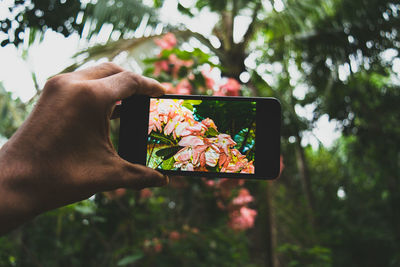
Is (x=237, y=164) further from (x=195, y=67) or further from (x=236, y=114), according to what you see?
(x=195, y=67)

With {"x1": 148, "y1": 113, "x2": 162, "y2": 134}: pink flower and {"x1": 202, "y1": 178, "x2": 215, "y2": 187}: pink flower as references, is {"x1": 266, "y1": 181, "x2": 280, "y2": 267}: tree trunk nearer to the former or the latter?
{"x1": 202, "y1": 178, "x2": 215, "y2": 187}: pink flower

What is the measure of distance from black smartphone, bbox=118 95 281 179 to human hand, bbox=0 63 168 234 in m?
0.12

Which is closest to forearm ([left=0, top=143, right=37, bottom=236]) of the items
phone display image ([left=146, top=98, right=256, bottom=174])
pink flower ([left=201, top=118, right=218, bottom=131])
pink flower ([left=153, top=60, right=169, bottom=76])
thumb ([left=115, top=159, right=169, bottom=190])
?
thumb ([left=115, top=159, right=169, bottom=190])

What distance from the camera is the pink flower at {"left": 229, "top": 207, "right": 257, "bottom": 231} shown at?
1710mm

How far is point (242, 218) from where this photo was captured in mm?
1717

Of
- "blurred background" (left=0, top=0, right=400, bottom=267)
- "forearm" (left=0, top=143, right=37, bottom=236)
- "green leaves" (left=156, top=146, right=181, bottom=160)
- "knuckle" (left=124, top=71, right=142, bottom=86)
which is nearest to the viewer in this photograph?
"forearm" (left=0, top=143, right=37, bottom=236)

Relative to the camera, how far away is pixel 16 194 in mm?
464

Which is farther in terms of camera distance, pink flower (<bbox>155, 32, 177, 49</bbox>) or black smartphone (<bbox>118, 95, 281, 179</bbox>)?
pink flower (<bbox>155, 32, 177, 49</bbox>)

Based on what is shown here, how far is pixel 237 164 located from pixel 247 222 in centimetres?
112

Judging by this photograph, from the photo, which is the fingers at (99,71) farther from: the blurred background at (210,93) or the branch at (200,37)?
the branch at (200,37)

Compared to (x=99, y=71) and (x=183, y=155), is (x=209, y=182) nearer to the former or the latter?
(x=183, y=155)

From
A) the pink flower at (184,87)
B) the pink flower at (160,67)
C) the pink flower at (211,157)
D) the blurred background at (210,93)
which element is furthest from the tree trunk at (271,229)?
the pink flower at (211,157)

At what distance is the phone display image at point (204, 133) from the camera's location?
26.8 inches

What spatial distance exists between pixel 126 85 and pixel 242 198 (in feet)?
4.34
